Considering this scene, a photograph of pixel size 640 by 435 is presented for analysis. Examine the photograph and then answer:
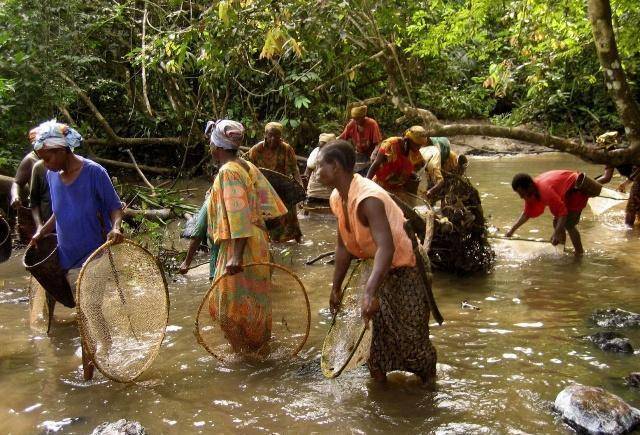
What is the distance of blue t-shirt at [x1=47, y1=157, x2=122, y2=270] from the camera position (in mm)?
4422

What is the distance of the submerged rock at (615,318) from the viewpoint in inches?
203

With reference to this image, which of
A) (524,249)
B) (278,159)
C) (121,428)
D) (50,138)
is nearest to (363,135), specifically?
(278,159)

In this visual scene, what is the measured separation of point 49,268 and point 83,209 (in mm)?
584

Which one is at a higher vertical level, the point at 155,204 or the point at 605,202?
the point at 155,204

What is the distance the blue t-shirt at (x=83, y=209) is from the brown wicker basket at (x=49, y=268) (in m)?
0.13

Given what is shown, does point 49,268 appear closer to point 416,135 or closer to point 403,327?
point 403,327

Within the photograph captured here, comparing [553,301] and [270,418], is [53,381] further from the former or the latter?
[553,301]

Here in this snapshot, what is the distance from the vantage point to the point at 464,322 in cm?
548

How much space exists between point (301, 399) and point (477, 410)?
43.2 inches

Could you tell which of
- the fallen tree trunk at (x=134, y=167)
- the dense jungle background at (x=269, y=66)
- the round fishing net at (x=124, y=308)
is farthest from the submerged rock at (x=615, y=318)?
the fallen tree trunk at (x=134, y=167)

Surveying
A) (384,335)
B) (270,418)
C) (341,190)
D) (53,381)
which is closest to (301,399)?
(270,418)

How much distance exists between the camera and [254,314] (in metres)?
4.53

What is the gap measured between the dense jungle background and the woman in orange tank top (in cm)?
144

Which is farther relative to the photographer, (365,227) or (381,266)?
(365,227)
